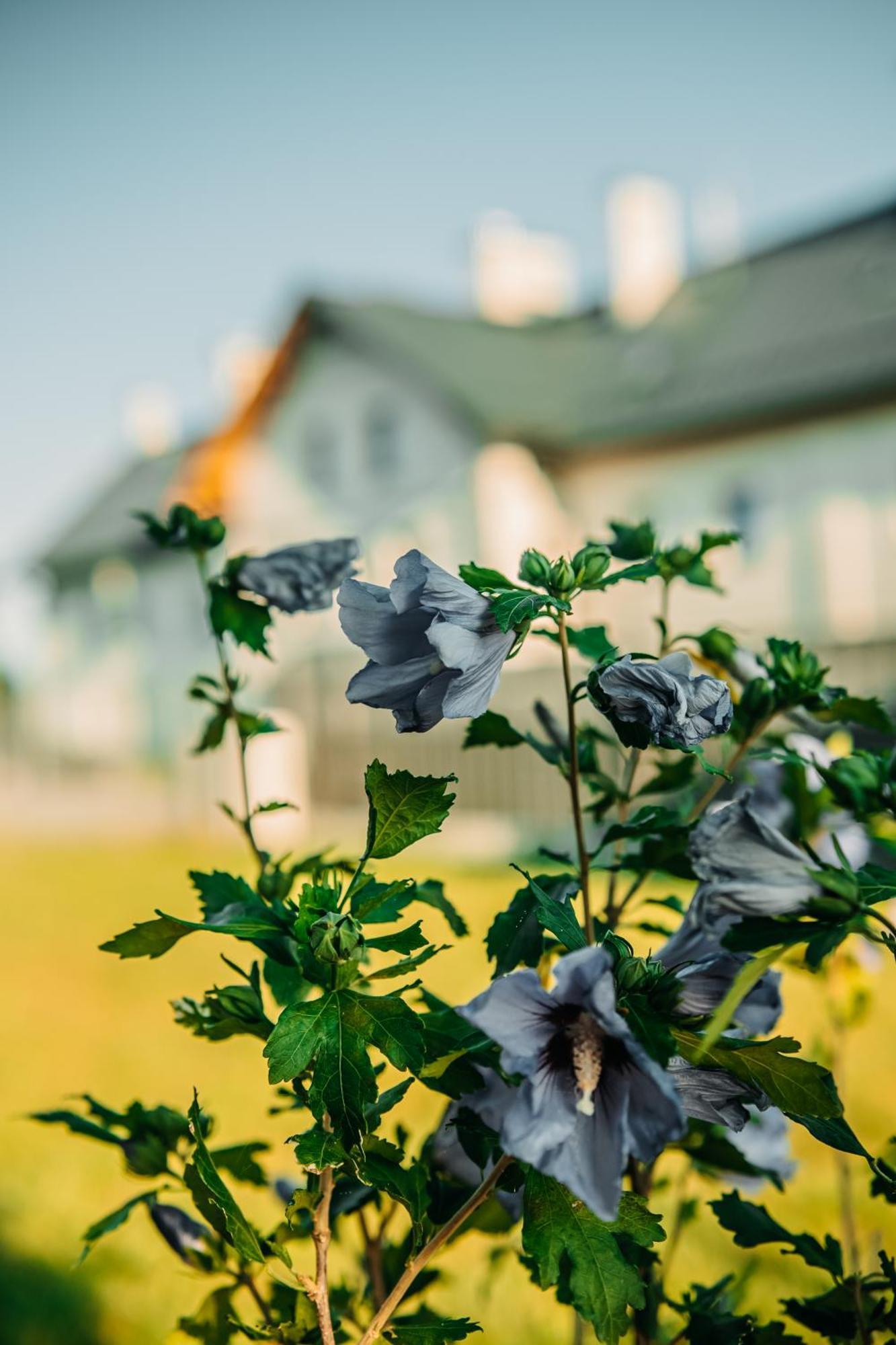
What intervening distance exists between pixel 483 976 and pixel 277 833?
13.8ft

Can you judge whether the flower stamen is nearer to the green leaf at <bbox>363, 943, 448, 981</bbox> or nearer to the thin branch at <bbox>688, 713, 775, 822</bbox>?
the green leaf at <bbox>363, 943, 448, 981</bbox>

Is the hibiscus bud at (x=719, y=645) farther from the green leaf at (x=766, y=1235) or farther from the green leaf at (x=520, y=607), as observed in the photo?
the green leaf at (x=766, y=1235)

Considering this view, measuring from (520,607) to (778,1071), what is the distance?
254 mm

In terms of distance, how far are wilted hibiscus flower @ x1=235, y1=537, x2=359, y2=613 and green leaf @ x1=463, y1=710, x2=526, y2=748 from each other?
0.15 meters

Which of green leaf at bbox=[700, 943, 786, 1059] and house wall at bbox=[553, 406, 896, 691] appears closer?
green leaf at bbox=[700, 943, 786, 1059]

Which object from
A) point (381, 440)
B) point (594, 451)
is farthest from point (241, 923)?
point (381, 440)

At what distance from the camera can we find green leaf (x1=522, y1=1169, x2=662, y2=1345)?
63 cm

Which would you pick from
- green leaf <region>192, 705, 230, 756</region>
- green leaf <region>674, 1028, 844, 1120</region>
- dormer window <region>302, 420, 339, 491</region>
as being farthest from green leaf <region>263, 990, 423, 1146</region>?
dormer window <region>302, 420, 339, 491</region>

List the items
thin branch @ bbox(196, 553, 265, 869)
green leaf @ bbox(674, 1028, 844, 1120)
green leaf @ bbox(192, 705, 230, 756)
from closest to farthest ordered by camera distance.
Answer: green leaf @ bbox(674, 1028, 844, 1120) < thin branch @ bbox(196, 553, 265, 869) < green leaf @ bbox(192, 705, 230, 756)

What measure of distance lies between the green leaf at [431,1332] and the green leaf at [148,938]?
0.26 meters

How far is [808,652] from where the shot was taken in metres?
0.83

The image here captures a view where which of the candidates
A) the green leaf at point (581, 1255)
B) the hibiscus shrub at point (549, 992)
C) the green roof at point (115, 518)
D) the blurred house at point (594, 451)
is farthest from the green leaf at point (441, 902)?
the green roof at point (115, 518)

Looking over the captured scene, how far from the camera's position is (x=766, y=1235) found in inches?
35.5

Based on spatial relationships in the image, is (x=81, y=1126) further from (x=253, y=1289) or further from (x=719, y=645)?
(x=719, y=645)
